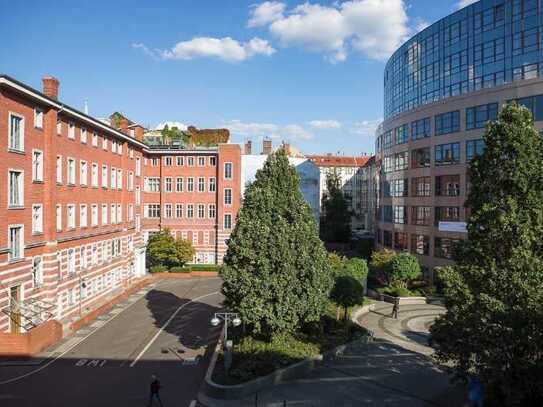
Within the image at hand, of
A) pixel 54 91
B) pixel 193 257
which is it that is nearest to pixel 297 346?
pixel 54 91

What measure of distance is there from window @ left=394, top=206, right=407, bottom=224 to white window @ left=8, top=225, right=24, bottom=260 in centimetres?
4117

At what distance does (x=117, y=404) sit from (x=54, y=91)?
81.4 feet

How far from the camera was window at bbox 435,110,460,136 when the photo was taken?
47312mm

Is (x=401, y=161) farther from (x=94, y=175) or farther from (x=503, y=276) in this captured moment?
(x=503, y=276)

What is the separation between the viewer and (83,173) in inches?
1490

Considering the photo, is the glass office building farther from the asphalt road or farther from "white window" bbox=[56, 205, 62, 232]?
"white window" bbox=[56, 205, 62, 232]

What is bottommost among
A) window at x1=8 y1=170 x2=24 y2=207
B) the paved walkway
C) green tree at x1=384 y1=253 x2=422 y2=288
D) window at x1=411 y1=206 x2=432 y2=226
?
the paved walkway

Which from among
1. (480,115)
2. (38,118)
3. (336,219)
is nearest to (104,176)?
(38,118)

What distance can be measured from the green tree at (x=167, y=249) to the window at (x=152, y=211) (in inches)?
223

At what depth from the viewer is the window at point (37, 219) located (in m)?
29.8

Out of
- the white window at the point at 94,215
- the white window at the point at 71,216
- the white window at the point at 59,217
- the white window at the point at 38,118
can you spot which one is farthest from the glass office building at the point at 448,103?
the white window at the point at 38,118

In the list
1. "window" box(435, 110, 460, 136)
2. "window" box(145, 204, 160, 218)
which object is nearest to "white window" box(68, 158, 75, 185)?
"window" box(145, 204, 160, 218)

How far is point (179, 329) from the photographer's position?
1282 inches

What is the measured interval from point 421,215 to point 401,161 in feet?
27.3
